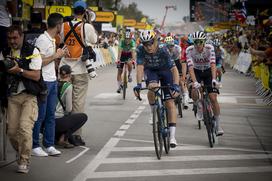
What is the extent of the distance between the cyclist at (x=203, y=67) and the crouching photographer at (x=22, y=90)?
12.2 ft

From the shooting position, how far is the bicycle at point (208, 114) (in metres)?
11.7

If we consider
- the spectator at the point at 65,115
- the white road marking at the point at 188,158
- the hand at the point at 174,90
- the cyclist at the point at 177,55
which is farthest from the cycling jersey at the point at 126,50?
the white road marking at the point at 188,158

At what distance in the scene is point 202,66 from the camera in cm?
1298

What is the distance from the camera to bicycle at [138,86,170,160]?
10398 millimetres

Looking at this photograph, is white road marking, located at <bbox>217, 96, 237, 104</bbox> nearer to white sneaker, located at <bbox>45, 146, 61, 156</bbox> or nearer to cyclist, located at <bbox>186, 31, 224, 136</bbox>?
cyclist, located at <bbox>186, 31, 224, 136</bbox>

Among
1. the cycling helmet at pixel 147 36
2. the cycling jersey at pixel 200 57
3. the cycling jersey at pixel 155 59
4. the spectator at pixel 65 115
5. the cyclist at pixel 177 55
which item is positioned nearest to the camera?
the cycling helmet at pixel 147 36

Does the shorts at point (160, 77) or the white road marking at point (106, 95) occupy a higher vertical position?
the shorts at point (160, 77)

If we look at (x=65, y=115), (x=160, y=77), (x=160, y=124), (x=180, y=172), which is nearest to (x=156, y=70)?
(x=160, y=77)

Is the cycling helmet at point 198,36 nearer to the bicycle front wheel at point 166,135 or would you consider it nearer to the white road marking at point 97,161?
the bicycle front wheel at point 166,135

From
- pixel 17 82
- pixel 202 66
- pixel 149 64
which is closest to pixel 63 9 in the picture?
pixel 202 66

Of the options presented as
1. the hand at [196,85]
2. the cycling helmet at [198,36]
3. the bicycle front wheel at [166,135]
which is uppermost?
the cycling helmet at [198,36]

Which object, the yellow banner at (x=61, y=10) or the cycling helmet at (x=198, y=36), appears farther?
the yellow banner at (x=61, y=10)

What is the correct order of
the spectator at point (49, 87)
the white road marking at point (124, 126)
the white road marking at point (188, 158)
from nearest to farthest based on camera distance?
the white road marking at point (188, 158)
the spectator at point (49, 87)
the white road marking at point (124, 126)

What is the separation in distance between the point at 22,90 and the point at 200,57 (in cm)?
453
